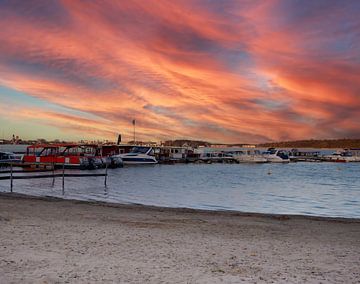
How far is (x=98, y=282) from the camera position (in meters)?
6.54

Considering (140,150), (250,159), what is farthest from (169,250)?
(250,159)

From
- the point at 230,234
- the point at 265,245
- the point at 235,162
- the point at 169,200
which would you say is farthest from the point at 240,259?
the point at 235,162

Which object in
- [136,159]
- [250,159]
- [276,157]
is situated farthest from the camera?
[276,157]

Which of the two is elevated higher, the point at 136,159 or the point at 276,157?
the point at 276,157

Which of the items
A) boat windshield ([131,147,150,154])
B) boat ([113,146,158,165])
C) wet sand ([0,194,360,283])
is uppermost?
boat windshield ([131,147,150,154])

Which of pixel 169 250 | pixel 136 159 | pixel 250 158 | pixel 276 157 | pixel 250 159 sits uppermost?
pixel 276 157

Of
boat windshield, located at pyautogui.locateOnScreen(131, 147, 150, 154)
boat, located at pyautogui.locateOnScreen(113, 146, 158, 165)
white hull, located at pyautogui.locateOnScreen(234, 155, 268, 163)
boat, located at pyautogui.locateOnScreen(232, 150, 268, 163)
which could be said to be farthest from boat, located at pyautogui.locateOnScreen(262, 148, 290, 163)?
boat, located at pyautogui.locateOnScreen(113, 146, 158, 165)

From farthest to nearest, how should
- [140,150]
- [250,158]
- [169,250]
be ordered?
[250,158] < [140,150] < [169,250]

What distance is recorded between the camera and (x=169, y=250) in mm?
8969

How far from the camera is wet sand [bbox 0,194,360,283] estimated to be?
702cm

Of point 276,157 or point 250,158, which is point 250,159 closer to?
point 250,158

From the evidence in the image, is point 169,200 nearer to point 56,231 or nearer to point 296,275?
point 56,231

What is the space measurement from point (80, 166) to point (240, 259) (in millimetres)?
47091

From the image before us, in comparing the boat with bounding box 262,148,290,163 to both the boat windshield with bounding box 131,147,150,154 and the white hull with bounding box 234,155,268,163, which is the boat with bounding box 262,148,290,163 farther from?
the boat windshield with bounding box 131,147,150,154
